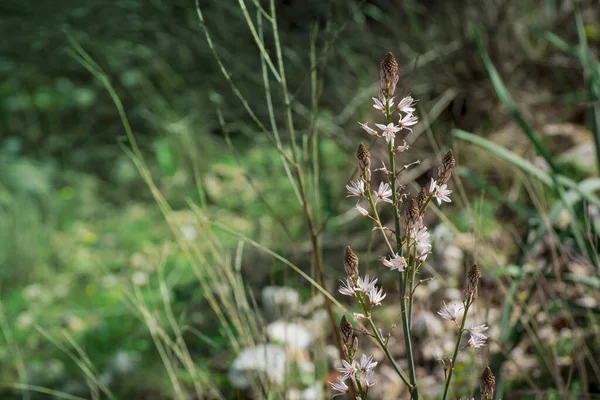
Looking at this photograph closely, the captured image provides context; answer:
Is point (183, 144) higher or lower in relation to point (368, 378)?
lower

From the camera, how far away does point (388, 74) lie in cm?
60

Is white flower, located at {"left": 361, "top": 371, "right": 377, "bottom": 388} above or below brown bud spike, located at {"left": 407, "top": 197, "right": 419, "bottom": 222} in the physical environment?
Result: below

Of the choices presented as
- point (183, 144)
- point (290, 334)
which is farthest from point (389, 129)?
point (183, 144)

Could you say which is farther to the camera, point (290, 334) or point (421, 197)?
point (290, 334)

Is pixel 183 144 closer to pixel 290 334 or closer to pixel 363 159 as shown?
pixel 290 334

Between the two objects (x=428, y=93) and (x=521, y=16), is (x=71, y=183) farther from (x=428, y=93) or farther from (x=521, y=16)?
(x=521, y=16)

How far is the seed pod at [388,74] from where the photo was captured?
599 mm

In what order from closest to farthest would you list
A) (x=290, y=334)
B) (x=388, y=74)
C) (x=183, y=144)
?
1. (x=388, y=74)
2. (x=290, y=334)
3. (x=183, y=144)

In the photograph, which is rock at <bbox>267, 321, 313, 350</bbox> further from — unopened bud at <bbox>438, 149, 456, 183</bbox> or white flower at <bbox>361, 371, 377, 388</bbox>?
unopened bud at <bbox>438, 149, 456, 183</bbox>

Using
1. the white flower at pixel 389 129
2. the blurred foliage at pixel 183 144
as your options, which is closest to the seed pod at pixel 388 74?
the white flower at pixel 389 129

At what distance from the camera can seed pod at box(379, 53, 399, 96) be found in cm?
60

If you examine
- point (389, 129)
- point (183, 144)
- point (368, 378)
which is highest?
point (389, 129)

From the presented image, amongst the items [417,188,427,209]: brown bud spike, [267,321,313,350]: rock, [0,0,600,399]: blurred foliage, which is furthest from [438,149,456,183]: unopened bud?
[267,321,313,350]: rock

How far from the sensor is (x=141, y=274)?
279 centimetres
